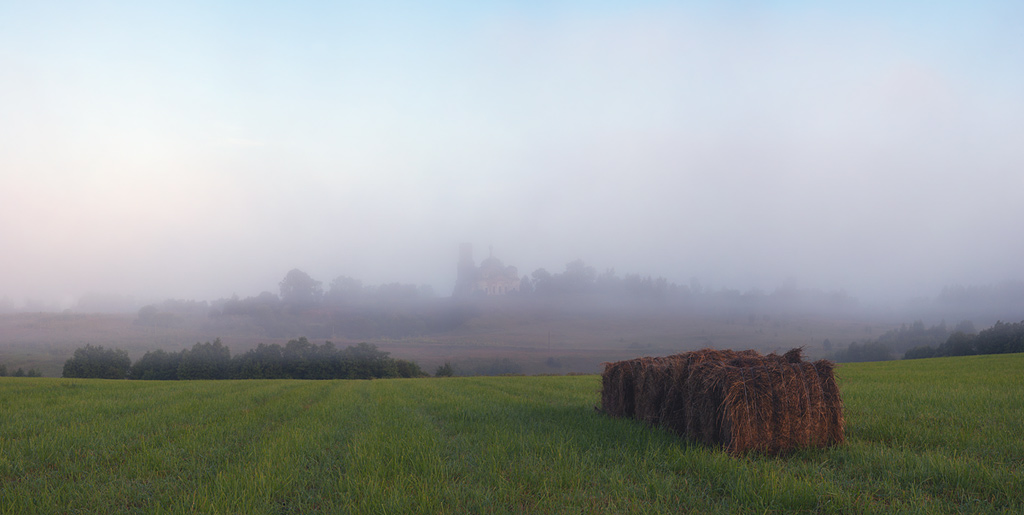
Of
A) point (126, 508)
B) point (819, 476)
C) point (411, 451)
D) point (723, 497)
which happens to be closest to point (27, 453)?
point (126, 508)

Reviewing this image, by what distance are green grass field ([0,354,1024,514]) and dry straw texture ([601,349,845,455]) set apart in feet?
1.26

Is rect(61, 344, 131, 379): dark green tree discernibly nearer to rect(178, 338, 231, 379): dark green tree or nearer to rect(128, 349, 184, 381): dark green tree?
rect(128, 349, 184, 381): dark green tree

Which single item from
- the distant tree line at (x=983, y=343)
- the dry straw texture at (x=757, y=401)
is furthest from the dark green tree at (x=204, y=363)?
the distant tree line at (x=983, y=343)

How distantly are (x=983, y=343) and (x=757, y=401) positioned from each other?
91.8 meters

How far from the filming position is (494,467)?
19.5 feet

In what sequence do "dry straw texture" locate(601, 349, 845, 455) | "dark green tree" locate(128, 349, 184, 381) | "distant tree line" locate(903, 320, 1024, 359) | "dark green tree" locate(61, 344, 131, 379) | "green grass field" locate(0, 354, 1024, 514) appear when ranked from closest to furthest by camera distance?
"green grass field" locate(0, 354, 1024, 514)
"dry straw texture" locate(601, 349, 845, 455)
"distant tree line" locate(903, 320, 1024, 359)
"dark green tree" locate(128, 349, 184, 381)
"dark green tree" locate(61, 344, 131, 379)

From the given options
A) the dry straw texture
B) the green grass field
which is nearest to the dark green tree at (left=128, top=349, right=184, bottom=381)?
the green grass field

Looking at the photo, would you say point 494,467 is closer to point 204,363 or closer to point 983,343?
point 204,363

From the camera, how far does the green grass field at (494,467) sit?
481 centimetres

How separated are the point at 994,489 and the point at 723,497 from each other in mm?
2863

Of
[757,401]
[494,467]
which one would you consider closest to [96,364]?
[494,467]

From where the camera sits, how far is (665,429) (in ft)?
27.6

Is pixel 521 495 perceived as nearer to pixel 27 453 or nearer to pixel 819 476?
pixel 819 476

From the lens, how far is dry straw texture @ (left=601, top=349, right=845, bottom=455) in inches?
269
